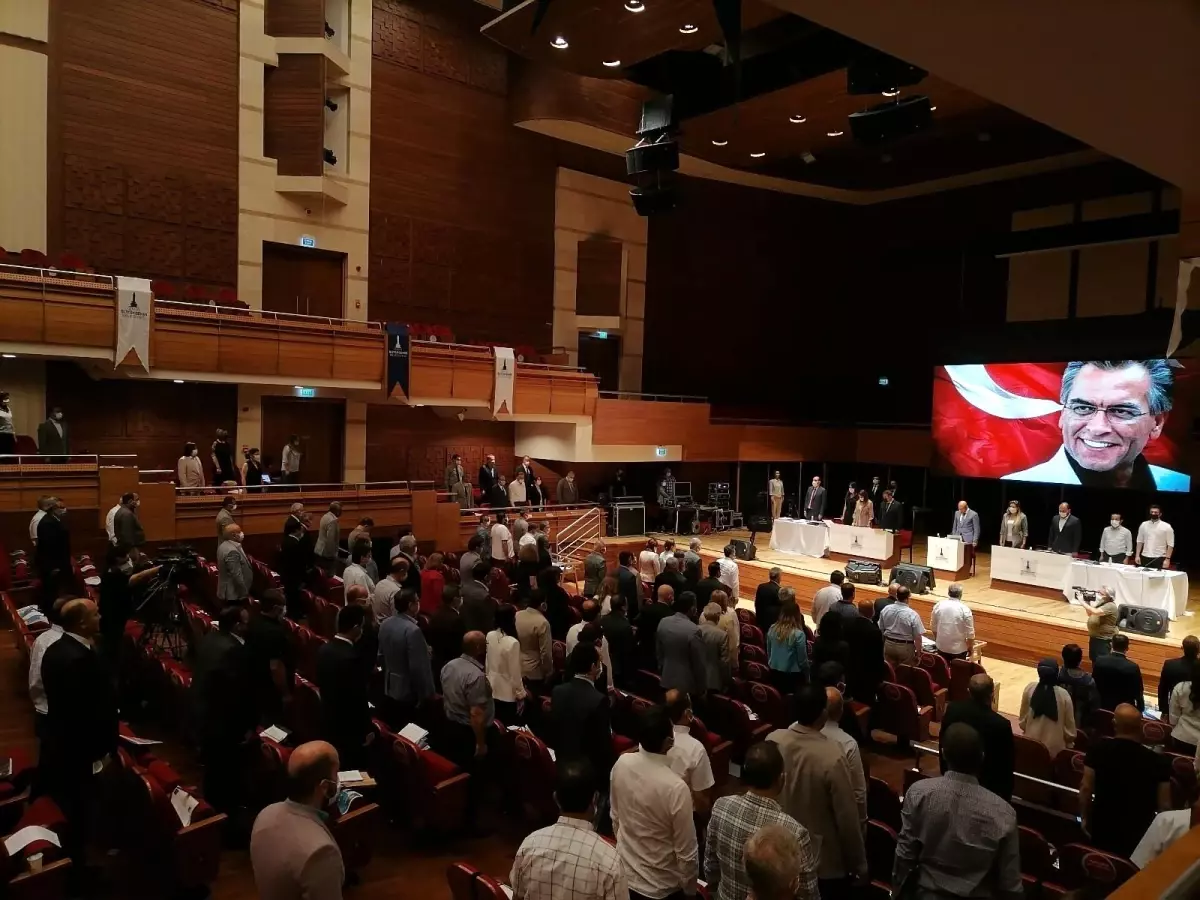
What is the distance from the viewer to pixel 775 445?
19.3 metres

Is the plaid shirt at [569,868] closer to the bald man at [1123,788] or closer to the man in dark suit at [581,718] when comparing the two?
the man in dark suit at [581,718]

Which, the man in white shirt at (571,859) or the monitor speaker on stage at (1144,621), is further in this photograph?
the monitor speaker on stage at (1144,621)

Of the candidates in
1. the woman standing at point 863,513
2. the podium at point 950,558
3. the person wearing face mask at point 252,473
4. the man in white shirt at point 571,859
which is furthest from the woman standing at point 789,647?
the person wearing face mask at point 252,473

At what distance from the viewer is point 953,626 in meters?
7.87

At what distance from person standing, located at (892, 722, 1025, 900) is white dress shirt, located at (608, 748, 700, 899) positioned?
2.53 feet

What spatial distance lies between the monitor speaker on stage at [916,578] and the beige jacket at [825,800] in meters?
9.11

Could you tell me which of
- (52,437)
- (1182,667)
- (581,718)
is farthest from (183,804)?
(52,437)

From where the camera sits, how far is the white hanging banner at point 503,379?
1521cm

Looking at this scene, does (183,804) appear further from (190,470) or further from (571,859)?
(190,470)

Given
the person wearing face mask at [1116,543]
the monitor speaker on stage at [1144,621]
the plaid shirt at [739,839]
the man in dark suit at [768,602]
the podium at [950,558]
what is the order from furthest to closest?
the podium at [950,558]
the person wearing face mask at [1116,543]
the monitor speaker on stage at [1144,621]
the man in dark suit at [768,602]
the plaid shirt at [739,839]

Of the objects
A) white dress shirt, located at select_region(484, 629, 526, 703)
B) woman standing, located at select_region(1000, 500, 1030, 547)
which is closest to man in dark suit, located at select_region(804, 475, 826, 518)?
woman standing, located at select_region(1000, 500, 1030, 547)

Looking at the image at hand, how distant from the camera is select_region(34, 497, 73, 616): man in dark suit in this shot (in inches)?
317

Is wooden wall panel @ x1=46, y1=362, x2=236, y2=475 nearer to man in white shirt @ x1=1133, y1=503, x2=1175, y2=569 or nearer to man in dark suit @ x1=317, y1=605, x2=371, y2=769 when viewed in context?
man in dark suit @ x1=317, y1=605, x2=371, y2=769

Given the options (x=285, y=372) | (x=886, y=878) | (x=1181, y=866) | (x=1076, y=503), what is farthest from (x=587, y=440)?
(x=1181, y=866)
